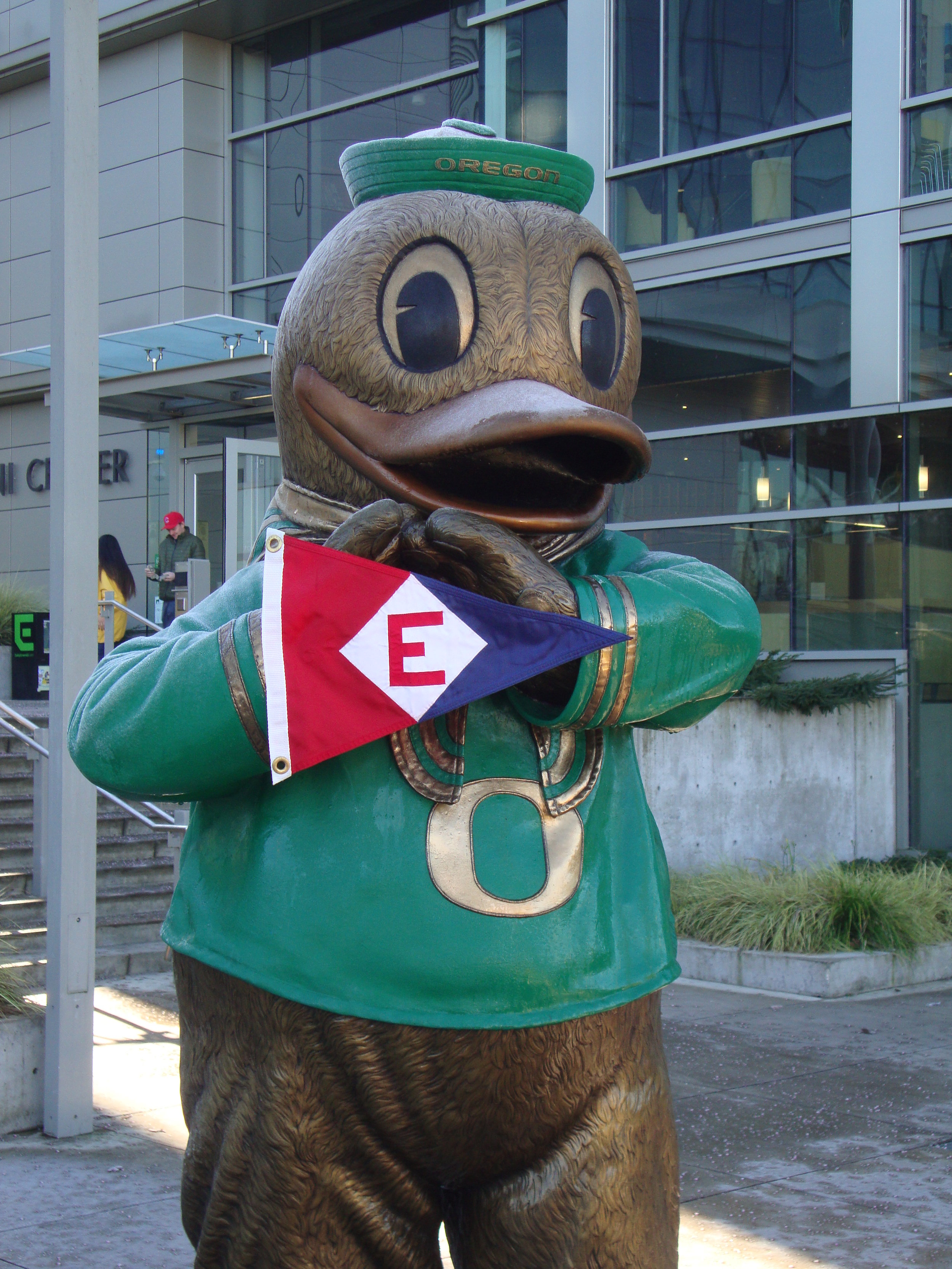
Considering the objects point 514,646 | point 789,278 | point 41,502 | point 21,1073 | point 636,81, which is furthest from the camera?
point 41,502

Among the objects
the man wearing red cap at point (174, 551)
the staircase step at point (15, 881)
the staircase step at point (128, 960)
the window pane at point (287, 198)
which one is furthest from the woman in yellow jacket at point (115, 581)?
the window pane at point (287, 198)

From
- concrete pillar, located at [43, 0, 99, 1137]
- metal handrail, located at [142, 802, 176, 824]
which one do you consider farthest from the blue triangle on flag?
metal handrail, located at [142, 802, 176, 824]

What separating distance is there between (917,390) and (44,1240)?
8742 millimetres

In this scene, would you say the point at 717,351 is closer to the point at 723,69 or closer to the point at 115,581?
the point at 723,69

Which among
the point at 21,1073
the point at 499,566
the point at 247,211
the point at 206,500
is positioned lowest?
the point at 21,1073

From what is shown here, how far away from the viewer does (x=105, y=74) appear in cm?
1781

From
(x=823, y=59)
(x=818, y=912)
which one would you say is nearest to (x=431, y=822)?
(x=818, y=912)

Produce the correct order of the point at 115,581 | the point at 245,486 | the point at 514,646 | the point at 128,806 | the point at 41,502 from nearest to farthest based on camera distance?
the point at 514,646, the point at 128,806, the point at 245,486, the point at 115,581, the point at 41,502

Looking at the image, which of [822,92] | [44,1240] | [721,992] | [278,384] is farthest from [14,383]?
[278,384]

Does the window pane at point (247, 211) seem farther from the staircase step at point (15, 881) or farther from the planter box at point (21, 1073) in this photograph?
the planter box at point (21, 1073)

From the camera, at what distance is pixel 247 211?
17.4m

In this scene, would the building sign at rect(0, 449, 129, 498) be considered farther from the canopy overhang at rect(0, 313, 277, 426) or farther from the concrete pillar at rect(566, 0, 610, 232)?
the concrete pillar at rect(566, 0, 610, 232)

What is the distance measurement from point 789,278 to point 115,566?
20.1 ft

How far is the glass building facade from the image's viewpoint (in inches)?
414
